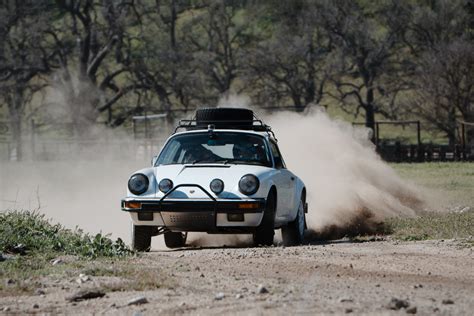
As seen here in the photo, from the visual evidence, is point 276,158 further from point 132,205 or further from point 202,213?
point 132,205

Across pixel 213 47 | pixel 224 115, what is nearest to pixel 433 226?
pixel 224 115

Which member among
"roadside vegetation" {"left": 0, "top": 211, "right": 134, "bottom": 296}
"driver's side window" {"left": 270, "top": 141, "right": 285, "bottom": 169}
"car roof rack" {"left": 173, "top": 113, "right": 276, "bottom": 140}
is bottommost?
"roadside vegetation" {"left": 0, "top": 211, "right": 134, "bottom": 296}

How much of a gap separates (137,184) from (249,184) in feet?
4.66

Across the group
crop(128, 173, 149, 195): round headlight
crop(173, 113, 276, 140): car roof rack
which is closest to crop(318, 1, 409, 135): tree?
crop(173, 113, 276, 140): car roof rack

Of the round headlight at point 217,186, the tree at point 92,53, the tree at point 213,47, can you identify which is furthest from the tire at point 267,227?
the tree at point 213,47

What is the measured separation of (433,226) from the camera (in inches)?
674

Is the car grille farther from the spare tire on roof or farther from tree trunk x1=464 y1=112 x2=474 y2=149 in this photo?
tree trunk x1=464 y1=112 x2=474 y2=149

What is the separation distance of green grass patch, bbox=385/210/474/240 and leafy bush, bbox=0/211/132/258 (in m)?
4.48

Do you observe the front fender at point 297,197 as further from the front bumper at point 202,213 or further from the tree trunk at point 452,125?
the tree trunk at point 452,125

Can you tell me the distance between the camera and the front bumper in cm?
1341

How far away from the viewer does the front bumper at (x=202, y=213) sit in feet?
44.0

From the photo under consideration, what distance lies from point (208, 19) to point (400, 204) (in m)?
49.7

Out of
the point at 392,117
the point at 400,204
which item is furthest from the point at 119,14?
the point at 400,204

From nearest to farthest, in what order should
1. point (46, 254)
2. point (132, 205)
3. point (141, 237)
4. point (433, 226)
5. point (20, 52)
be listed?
point (46, 254) → point (132, 205) → point (141, 237) → point (433, 226) → point (20, 52)
